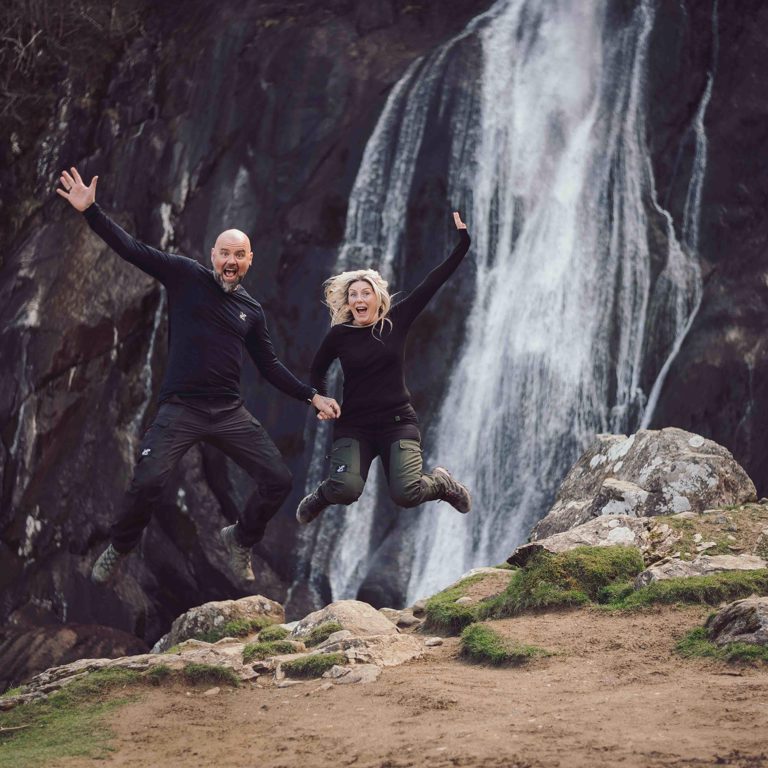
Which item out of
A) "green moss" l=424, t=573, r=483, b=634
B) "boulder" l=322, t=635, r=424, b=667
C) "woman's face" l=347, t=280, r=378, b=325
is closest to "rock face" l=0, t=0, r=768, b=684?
"green moss" l=424, t=573, r=483, b=634

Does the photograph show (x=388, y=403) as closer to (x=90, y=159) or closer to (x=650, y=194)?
A: (x=650, y=194)

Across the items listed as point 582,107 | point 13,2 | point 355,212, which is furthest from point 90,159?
point 582,107

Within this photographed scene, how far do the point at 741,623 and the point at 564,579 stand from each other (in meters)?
2.08

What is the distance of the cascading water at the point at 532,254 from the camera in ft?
66.0

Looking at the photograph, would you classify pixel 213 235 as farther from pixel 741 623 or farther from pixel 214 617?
pixel 741 623

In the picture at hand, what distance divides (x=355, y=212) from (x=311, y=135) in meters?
1.88

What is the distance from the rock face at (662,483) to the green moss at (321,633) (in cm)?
300

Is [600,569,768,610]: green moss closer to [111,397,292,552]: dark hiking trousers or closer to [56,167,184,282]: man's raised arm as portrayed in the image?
[111,397,292,552]: dark hiking trousers

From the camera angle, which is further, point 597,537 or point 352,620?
point 597,537

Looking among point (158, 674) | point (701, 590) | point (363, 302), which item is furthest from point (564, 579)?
point (158, 674)

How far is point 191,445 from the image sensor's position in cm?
874

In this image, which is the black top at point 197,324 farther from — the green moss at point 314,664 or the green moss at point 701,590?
the green moss at point 701,590

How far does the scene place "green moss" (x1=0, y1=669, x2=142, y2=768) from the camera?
25.0ft

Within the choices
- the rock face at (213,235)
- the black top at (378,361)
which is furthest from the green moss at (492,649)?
the rock face at (213,235)
